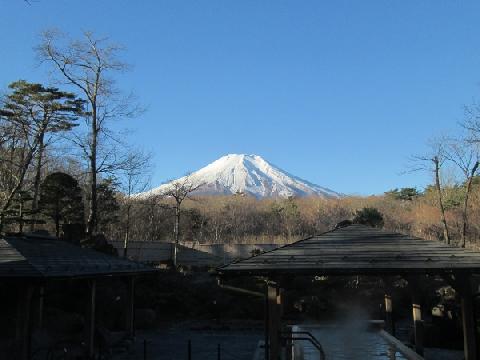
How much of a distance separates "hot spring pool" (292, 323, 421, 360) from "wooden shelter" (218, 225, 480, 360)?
1.81 m

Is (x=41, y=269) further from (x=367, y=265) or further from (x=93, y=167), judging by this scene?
(x=93, y=167)

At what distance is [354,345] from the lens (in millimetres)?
13156

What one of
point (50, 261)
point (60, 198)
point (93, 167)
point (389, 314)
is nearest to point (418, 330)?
point (389, 314)

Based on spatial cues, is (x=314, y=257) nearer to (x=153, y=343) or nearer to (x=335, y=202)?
(x=153, y=343)

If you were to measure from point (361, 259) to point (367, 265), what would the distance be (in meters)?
0.35

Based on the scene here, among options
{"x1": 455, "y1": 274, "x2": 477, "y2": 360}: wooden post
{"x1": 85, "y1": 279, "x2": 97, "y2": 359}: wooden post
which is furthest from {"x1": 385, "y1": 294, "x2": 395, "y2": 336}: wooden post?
{"x1": 85, "y1": 279, "x2": 97, "y2": 359}: wooden post

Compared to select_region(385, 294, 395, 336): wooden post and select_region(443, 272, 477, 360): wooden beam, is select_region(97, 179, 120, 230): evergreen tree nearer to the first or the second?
select_region(385, 294, 395, 336): wooden post

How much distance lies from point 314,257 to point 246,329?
13302 mm

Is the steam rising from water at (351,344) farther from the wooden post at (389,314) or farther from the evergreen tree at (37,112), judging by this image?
the evergreen tree at (37,112)

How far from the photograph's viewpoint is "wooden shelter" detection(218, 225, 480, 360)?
352 inches

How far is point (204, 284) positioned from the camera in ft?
87.1

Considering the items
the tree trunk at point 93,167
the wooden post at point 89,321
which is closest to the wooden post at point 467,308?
the wooden post at point 89,321

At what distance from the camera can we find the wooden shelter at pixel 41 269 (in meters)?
10.2

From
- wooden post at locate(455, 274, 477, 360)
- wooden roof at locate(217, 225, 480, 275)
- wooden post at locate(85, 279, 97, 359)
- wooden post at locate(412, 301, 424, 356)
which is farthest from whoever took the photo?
Result: wooden post at locate(85, 279, 97, 359)
